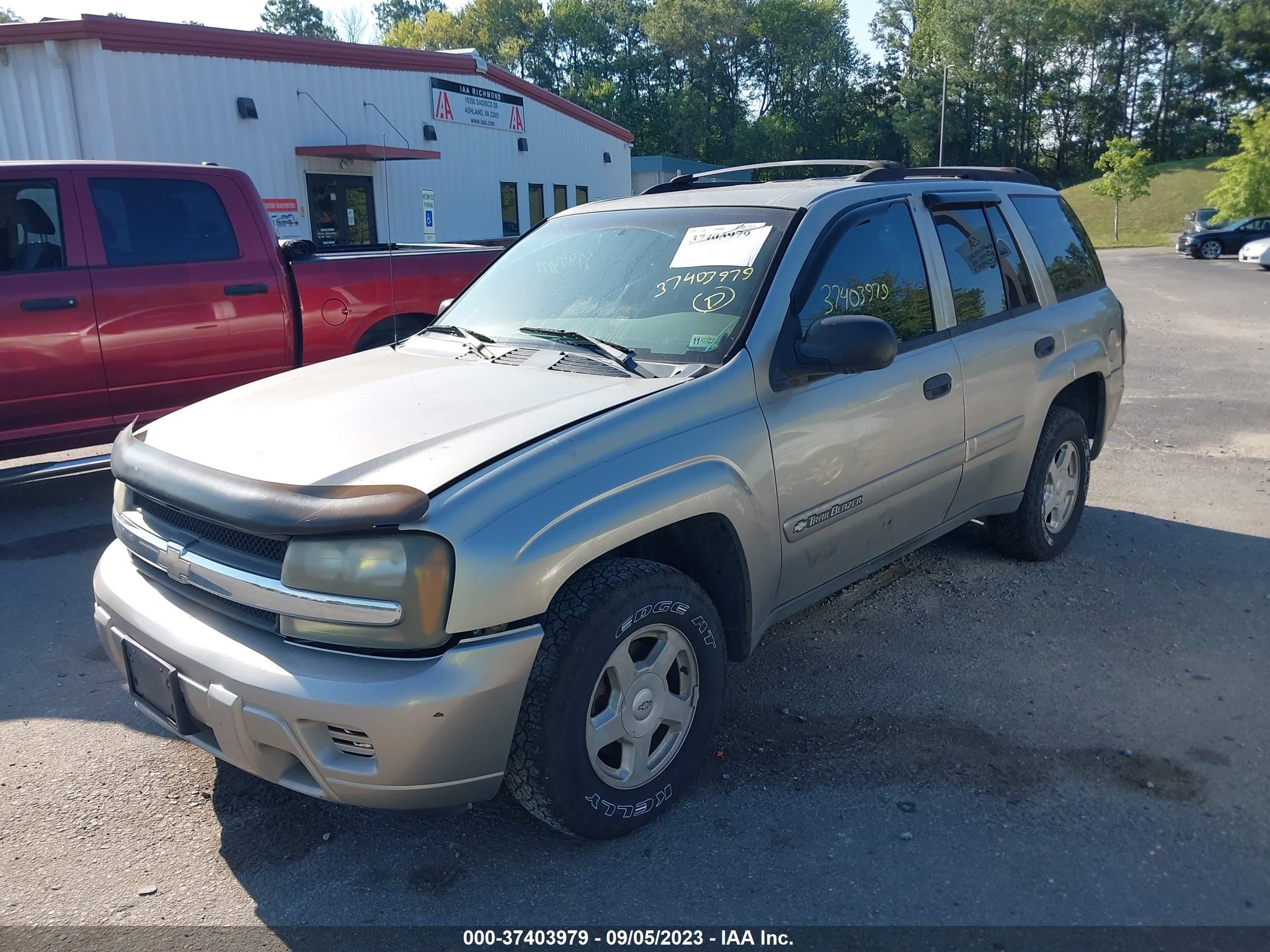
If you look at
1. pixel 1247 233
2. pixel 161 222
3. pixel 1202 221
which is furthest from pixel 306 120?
pixel 1202 221

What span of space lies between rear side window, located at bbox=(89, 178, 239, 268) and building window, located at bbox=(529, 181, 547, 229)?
16.9 meters

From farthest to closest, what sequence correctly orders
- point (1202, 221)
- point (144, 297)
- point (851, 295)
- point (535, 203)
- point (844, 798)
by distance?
point (1202, 221)
point (535, 203)
point (144, 297)
point (851, 295)
point (844, 798)

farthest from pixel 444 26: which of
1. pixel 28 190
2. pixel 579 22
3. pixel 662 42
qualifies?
pixel 28 190

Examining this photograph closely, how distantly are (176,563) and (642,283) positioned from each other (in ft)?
5.94

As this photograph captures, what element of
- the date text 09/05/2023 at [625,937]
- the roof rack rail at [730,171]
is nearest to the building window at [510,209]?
the roof rack rail at [730,171]

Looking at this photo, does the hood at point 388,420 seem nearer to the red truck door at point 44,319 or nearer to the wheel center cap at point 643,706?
the wheel center cap at point 643,706

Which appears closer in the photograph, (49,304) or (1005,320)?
(1005,320)

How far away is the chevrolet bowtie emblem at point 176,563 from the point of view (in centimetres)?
270

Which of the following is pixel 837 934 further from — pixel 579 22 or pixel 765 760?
pixel 579 22

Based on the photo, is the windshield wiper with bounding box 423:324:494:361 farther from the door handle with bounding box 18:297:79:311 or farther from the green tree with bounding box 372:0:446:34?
the green tree with bounding box 372:0:446:34

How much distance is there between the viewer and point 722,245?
3.51 metres

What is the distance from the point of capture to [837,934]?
247 centimetres

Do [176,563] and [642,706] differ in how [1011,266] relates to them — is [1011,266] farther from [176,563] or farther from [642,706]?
[176,563]

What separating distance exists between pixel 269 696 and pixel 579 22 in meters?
94.1
